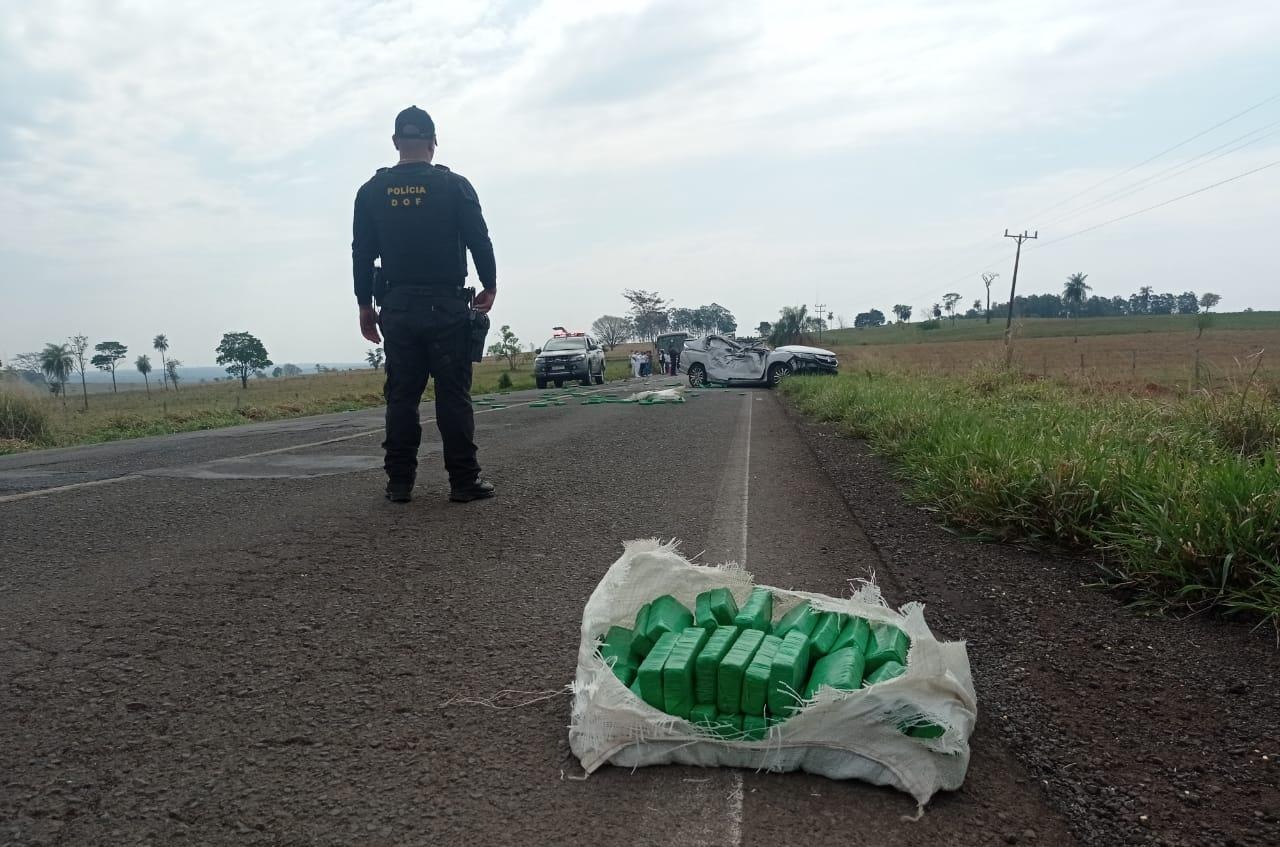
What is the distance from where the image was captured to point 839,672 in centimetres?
191

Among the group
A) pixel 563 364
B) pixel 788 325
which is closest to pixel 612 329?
pixel 788 325

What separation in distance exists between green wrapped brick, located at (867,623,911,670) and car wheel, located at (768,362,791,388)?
66.7ft

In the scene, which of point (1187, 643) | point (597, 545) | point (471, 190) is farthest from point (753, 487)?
point (1187, 643)

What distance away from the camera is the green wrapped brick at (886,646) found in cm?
202

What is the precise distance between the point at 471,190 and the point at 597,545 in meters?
2.43

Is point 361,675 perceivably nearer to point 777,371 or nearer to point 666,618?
point 666,618

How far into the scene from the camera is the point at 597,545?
148 inches

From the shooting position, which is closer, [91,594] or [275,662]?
[275,662]

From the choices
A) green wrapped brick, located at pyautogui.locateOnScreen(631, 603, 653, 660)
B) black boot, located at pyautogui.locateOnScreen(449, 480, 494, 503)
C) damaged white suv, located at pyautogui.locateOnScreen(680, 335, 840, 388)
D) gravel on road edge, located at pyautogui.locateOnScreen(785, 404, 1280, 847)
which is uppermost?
damaged white suv, located at pyautogui.locateOnScreen(680, 335, 840, 388)

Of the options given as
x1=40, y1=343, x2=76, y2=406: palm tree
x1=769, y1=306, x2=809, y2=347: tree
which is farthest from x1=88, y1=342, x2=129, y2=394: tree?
x1=769, y1=306, x2=809, y2=347: tree

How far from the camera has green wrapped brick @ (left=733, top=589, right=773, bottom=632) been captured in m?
2.21

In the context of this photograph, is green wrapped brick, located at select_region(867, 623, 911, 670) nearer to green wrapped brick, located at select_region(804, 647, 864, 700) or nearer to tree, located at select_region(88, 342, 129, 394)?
green wrapped brick, located at select_region(804, 647, 864, 700)

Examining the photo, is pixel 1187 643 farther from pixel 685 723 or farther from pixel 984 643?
pixel 685 723

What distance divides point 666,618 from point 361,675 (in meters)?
0.90
